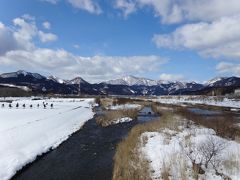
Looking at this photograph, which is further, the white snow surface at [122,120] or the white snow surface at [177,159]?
the white snow surface at [122,120]

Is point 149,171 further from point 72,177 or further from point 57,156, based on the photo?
point 57,156

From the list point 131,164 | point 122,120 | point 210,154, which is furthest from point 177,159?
point 122,120

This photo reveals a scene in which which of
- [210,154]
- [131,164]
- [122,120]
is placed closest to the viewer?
[210,154]

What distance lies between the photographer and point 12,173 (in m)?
16.3

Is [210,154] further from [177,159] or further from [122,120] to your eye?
[122,120]

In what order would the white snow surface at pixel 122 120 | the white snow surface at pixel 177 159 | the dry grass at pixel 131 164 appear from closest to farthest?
the white snow surface at pixel 177 159
the dry grass at pixel 131 164
the white snow surface at pixel 122 120

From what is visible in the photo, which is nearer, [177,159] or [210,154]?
[210,154]

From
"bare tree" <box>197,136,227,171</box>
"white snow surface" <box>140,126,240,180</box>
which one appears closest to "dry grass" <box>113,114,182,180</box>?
"white snow surface" <box>140,126,240,180</box>

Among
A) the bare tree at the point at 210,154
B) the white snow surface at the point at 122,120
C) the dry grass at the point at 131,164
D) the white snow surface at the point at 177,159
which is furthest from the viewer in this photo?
the white snow surface at the point at 122,120

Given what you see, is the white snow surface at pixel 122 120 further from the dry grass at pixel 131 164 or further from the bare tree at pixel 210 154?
the bare tree at pixel 210 154

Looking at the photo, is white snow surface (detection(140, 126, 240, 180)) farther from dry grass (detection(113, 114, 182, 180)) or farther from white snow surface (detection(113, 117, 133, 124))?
white snow surface (detection(113, 117, 133, 124))

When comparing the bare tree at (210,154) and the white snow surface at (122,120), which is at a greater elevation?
the bare tree at (210,154)

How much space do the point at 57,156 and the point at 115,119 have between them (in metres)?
25.1

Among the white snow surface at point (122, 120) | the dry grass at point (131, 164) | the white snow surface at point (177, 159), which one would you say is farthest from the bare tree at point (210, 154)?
the white snow surface at point (122, 120)
